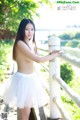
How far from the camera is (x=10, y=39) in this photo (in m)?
18.7

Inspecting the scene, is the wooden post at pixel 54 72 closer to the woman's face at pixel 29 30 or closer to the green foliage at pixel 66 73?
the woman's face at pixel 29 30

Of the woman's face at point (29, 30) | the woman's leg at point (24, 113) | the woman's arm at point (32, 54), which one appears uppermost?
the woman's face at point (29, 30)

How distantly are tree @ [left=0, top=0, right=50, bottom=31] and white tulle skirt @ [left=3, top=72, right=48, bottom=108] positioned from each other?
4.71 m

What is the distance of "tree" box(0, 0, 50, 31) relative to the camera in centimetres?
733

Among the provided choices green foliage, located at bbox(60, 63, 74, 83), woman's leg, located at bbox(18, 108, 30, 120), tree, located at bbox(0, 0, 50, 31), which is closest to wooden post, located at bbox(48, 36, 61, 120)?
woman's leg, located at bbox(18, 108, 30, 120)

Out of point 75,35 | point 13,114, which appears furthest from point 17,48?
point 75,35

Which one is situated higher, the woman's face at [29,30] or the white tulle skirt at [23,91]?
the woman's face at [29,30]

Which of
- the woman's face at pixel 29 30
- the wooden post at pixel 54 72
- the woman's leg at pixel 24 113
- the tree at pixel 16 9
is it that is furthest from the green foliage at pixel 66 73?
the woman's face at pixel 29 30

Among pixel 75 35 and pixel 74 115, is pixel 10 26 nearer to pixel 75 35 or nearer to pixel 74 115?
pixel 74 115

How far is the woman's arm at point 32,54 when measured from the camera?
246cm

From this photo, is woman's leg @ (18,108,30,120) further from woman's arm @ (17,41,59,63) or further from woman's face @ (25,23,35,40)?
woman's face @ (25,23,35,40)

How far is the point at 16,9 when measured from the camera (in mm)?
7504

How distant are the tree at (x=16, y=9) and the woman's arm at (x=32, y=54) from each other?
4.73 metres

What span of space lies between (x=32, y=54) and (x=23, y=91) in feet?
1.11
